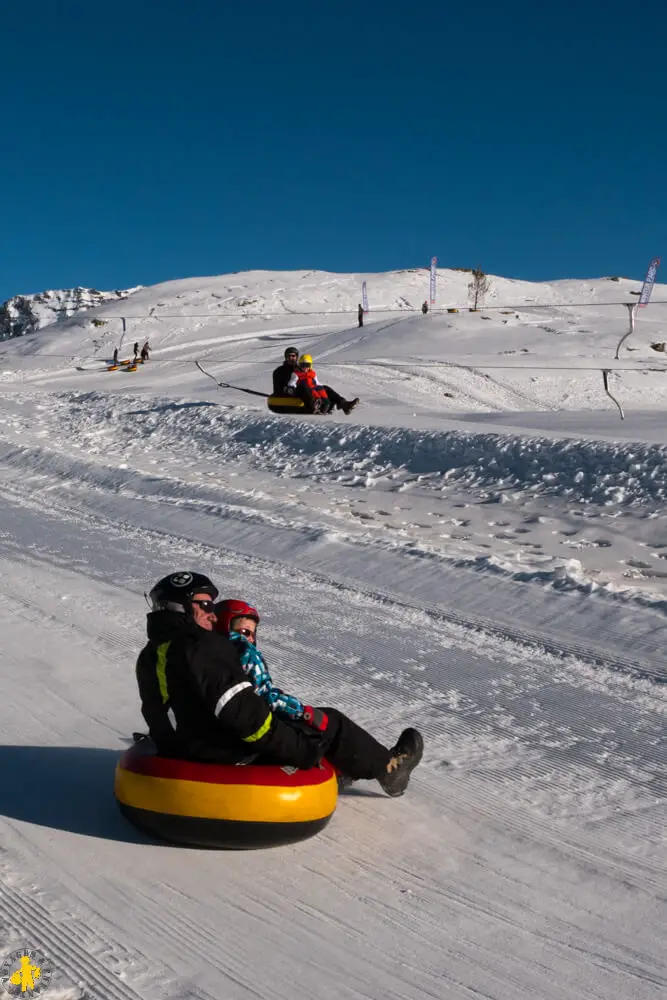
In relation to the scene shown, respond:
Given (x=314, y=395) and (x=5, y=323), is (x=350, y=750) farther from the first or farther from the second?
(x=5, y=323)

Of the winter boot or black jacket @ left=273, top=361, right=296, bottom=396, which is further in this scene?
black jacket @ left=273, top=361, right=296, bottom=396

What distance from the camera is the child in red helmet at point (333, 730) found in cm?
392

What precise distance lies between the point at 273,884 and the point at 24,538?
7.15 m

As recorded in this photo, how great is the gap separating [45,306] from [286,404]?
70.5 metres

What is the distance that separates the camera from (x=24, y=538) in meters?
9.96

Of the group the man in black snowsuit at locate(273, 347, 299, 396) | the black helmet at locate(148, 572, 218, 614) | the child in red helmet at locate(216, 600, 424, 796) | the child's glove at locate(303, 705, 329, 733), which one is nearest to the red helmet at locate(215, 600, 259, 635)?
the child in red helmet at locate(216, 600, 424, 796)

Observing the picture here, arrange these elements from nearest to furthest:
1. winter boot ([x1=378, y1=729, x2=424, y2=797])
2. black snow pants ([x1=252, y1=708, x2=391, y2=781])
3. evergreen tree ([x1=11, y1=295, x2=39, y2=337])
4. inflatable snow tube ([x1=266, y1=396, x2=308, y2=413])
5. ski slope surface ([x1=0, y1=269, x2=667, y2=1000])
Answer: ski slope surface ([x1=0, y1=269, x2=667, y2=1000]) → black snow pants ([x1=252, y1=708, x2=391, y2=781]) → winter boot ([x1=378, y1=729, x2=424, y2=797]) → inflatable snow tube ([x1=266, y1=396, x2=308, y2=413]) → evergreen tree ([x1=11, y1=295, x2=39, y2=337])

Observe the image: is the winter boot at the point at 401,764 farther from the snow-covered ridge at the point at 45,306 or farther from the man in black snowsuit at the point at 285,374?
the snow-covered ridge at the point at 45,306

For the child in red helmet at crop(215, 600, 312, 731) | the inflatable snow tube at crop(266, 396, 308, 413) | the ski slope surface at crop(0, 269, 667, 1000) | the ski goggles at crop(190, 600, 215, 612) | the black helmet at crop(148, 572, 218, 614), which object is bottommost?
the ski slope surface at crop(0, 269, 667, 1000)

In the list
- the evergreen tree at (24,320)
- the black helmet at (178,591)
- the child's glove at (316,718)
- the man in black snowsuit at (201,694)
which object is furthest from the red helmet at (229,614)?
the evergreen tree at (24,320)

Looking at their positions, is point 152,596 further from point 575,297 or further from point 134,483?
point 575,297

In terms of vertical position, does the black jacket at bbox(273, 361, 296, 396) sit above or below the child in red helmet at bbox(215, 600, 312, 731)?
above

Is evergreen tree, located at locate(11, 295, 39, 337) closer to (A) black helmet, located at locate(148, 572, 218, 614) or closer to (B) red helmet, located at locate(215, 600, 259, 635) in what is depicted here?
(B) red helmet, located at locate(215, 600, 259, 635)

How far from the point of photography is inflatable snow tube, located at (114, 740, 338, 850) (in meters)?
3.61
